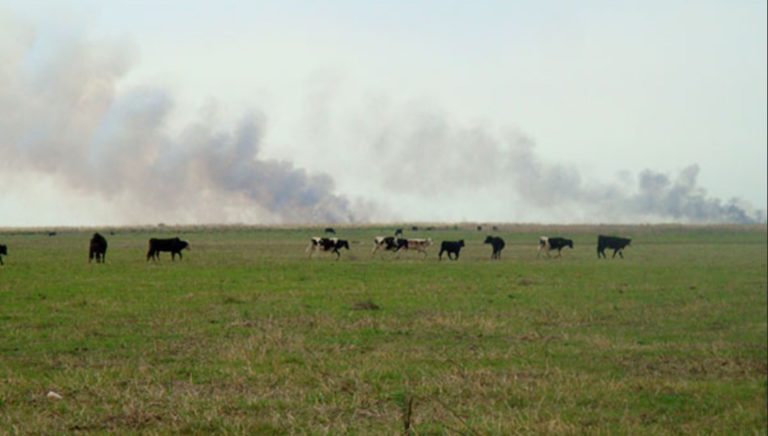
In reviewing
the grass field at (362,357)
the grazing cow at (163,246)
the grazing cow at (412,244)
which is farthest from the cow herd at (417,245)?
the grass field at (362,357)

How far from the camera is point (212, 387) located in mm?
11820

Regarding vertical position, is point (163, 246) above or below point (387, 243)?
below

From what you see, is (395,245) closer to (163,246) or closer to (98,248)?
(163,246)

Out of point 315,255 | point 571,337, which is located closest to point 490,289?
point 571,337

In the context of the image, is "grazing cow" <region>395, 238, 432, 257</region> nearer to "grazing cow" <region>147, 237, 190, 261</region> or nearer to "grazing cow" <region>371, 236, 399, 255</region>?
"grazing cow" <region>371, 236, 399, 255</region>

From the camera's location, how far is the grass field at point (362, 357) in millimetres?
10078

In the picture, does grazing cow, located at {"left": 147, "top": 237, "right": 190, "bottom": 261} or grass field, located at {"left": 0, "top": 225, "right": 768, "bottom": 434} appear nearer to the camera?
grass field, located at {"left": 0, "top": 225, "right": 768, "bottom": 434}

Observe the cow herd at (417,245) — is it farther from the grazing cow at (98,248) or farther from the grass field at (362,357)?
the grass field at (362,357)

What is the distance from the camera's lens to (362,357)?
585 inches

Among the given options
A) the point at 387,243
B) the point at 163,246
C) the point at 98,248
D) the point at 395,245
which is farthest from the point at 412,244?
the point at 98,248

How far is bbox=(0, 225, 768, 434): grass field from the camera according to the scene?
1008 cm

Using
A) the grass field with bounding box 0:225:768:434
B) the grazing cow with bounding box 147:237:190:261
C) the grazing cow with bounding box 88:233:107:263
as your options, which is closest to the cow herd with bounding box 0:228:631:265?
the grazing cow with bounding box 147:237:190:261

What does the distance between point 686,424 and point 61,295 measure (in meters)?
14.5

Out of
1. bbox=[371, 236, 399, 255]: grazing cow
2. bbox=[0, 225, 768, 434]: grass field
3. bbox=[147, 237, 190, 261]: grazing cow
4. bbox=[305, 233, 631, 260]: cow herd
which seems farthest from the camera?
bbox=[371, 236, 399, 255]: grazing cow
